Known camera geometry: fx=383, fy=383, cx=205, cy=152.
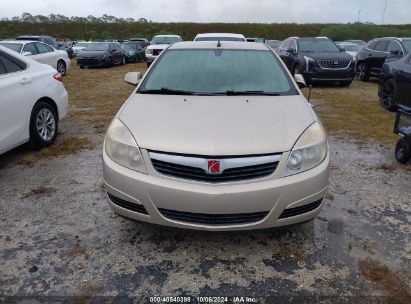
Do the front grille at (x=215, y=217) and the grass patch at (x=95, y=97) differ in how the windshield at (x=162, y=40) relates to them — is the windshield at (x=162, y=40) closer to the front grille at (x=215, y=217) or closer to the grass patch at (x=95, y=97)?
the grass patch at (x=95, y=97)

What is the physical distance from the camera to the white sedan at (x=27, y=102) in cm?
463

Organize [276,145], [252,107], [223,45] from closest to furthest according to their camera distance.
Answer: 1. [276,145]
2. [252,107]
3. [223,45]

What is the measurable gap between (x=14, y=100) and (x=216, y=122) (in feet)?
9.85

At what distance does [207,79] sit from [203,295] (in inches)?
84.6

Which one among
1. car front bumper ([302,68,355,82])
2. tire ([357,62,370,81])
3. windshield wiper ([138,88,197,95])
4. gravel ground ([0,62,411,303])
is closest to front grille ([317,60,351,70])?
car front bumper ([302,68,355,82])

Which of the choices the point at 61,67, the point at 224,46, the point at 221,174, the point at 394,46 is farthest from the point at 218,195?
the point at 61,67

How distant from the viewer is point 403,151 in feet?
16.7

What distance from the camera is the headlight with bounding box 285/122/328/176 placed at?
2.82 meters

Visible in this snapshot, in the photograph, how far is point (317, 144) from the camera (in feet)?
9.85

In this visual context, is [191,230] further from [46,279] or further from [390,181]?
[390,181]

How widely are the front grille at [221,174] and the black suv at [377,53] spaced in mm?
10849

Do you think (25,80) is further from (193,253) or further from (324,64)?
(324,64)

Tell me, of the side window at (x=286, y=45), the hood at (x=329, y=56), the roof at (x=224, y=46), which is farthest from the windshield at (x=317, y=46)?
the roof at (x=224, y=46)

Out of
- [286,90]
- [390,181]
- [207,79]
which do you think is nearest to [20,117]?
[207,79]
